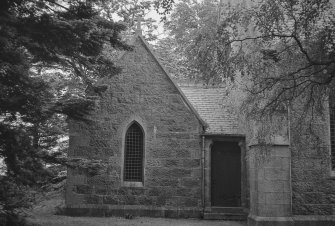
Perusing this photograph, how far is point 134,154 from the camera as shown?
13.4 meters

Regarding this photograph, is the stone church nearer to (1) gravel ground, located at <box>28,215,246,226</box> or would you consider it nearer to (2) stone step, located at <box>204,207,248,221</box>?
(2) stone step, located at <box>204,207,248,221</box>

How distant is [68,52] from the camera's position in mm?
7805

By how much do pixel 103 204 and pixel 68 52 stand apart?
6.68 metres

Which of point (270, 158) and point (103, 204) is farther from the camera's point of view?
point (103, 204)

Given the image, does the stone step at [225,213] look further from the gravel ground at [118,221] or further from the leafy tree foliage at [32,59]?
the leafy tree foliage at [32,59]

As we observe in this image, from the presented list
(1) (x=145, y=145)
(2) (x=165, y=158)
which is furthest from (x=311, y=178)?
(1) (x=145, y=145)

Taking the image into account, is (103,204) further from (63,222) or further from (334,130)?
(334,130)

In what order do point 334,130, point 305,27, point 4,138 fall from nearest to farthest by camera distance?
point 4,138
point 305,27
point 334,130

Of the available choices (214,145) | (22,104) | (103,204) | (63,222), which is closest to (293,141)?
(214,145)

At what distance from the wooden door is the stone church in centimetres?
4

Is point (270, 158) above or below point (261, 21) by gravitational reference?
below

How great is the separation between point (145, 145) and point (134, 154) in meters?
0.56

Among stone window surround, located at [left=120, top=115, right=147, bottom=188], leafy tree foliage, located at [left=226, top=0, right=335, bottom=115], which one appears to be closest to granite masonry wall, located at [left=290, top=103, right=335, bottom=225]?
leafy tree foliage, located at [left=226, top=0, right=335, bottom=115]

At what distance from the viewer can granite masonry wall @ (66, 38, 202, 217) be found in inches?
503
